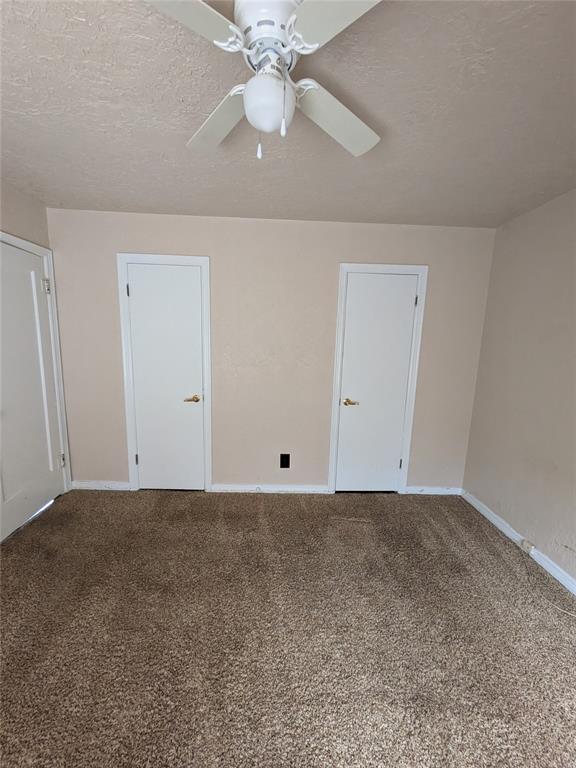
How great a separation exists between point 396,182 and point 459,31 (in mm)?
920

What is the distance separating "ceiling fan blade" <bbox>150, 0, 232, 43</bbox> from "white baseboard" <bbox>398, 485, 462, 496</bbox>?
124 inches

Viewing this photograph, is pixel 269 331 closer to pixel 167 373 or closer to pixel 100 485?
pixel 167 373

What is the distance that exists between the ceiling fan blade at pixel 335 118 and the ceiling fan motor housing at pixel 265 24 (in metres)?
0.13

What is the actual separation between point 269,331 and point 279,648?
210cm

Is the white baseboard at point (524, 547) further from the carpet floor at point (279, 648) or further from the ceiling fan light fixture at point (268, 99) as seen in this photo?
the ceiling fan light fixture at point (268, 99)

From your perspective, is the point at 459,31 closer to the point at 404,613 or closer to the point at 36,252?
the point at 404,613

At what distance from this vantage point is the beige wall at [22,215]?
204cm

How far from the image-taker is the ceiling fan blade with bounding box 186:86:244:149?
1057 millimetres

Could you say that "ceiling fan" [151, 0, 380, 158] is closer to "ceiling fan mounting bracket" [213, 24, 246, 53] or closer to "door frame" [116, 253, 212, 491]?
"ceiling fan mounting bracket" [213, 24, 246, 53]

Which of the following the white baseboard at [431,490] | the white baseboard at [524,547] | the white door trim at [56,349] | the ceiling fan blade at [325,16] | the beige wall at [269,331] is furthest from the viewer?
the white baseboard at [431,490]

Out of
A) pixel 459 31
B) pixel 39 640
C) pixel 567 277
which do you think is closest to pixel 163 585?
pixel 39 640

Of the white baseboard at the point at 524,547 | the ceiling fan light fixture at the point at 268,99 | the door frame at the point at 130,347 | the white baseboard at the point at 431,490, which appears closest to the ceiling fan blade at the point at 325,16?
the ceiling fan light fixture at the point at 268,99

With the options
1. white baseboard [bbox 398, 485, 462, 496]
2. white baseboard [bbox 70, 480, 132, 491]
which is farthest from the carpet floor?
white baseboard [bbox 398, 485, 462, 496]

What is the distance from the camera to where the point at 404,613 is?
5.42 ft
